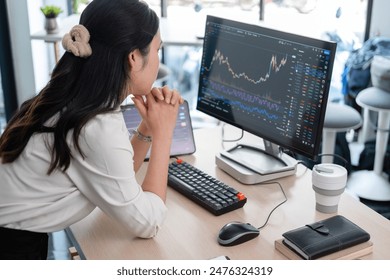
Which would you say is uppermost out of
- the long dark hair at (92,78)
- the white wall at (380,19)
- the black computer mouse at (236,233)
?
the long dark hair at (92,78)

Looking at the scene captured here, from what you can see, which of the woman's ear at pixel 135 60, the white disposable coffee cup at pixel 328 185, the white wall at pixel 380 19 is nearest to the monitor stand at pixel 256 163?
the white disposable coffee cup at pixel 328 185

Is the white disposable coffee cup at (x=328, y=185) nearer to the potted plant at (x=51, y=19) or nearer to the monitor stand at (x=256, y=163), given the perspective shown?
the monitor stand at (x=256, y=163)

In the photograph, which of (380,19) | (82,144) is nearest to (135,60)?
(82,144)

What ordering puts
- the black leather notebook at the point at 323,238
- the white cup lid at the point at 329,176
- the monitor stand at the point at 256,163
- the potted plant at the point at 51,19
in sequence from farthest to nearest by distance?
the potted plant at the point at 51,19, the monitor stand at the point at 256,163, the white cup lid at the point at 329,176, the black leather notebook at the point at 323,238

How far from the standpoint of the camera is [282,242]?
1.35 meters

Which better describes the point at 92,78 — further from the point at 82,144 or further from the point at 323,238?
the point at 323,238

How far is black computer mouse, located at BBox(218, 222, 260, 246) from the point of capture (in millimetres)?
1365

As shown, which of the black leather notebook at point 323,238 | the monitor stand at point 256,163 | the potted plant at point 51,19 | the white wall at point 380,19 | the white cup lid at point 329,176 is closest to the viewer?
the black leather notebook at point 323,238

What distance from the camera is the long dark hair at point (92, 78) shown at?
1312mm

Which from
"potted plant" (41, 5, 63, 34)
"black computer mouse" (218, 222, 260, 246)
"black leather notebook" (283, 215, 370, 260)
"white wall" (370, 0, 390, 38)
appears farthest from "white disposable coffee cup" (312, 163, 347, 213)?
"white wall" (370, 0, 390, 38)

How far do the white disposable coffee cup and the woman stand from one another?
0.41 meters

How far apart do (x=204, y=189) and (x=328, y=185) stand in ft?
1.11

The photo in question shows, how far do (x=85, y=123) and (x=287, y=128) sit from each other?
613mm

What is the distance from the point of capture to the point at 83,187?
1.36 meters
